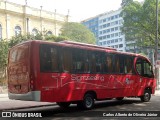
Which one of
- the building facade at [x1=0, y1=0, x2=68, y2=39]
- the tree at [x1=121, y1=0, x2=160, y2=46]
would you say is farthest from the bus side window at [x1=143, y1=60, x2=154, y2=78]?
the building facade at [x1=0, y1=0, x2=68, y2=39]

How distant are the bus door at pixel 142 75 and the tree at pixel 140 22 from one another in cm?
1600

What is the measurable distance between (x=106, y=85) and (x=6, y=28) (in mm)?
38395

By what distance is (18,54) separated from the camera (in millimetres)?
12609

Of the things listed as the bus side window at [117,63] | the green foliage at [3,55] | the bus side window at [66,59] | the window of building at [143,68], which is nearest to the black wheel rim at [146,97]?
the window of building at [143,68]

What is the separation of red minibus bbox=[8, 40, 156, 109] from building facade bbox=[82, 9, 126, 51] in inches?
3908

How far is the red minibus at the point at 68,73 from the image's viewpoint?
38.5 feet

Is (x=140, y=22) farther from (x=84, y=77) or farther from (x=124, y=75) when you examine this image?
(x=84, y=77)

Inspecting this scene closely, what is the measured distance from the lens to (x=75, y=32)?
153ft

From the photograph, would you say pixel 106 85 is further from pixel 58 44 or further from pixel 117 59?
pixel 58 44

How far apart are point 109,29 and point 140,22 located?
89284 mm

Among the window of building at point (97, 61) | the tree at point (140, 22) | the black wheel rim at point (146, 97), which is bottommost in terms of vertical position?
the black wheel rim at point (146, 97)

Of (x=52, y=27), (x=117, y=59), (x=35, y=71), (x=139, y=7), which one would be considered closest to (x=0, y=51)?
(x=139, y=7)

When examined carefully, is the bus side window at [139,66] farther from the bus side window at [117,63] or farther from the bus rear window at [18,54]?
the bus rear window at [18,54]

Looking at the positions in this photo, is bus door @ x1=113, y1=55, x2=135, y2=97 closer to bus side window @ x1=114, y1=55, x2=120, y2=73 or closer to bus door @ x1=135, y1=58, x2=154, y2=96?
bus side window @ x1=114, y1=55, x2=120, y2=73
